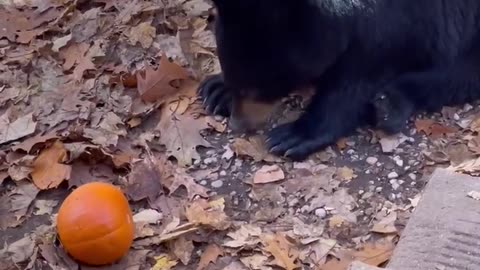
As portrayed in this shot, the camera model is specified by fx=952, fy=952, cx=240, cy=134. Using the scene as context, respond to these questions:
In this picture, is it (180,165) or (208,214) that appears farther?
(180,165)

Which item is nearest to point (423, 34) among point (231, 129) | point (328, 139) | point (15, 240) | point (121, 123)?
point (328, 139)

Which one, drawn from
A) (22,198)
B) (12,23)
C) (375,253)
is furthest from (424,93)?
(12,23)

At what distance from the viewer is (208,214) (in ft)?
9.71

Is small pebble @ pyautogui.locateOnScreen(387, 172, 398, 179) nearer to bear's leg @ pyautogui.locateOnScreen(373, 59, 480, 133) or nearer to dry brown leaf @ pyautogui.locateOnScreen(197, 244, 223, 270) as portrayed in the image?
bear's leg @ pyautogui.locateOnScreen(373, 59, 480, 133)

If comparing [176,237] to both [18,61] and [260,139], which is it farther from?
[18,61]

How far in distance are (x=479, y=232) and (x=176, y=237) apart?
89 cm

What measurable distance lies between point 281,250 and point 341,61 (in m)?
0.72

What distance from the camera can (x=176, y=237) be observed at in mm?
2869

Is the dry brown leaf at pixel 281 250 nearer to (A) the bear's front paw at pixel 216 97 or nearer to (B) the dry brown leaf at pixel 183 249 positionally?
(B) the dry brown leaf at pixel 183 249

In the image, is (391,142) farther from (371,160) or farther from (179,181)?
(179,181)

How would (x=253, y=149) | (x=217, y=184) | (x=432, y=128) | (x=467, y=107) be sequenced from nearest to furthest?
(x=217, y=184)
(x=253, y=149)
(x=432, y=128)
(x=467, y=107)

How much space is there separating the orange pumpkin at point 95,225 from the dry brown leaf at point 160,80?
0.82 metres

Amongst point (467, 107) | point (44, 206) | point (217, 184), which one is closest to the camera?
point (44, 206)

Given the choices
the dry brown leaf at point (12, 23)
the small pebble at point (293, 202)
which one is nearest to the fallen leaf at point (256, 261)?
the small pebble at point (293, 202)
